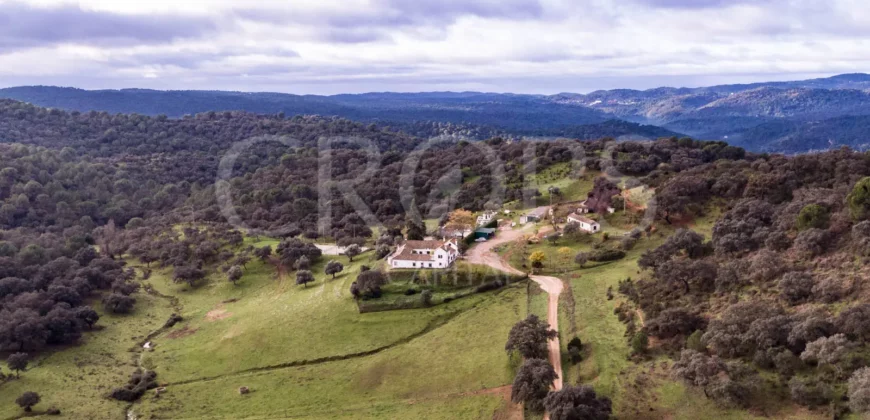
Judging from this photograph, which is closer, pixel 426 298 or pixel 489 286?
pixel 426 298

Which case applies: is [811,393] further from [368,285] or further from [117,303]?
[117,303]

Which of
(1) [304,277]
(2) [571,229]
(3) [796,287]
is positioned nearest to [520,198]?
(2) [571,229]

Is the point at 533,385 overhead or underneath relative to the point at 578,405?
underneath

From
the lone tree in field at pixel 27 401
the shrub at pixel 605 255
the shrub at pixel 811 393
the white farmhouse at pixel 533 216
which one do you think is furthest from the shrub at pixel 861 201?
the lone tree in field at pixel 27 401

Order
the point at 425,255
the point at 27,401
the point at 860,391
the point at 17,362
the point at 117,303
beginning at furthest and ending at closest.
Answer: the point at 117,303 < the point at 425,255 < the point at 17,362 < the point at 27,401 < the point at 860,391

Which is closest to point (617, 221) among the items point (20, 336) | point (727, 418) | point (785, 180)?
point (785, 180)

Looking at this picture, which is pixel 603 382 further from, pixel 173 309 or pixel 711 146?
pixel 711 146
